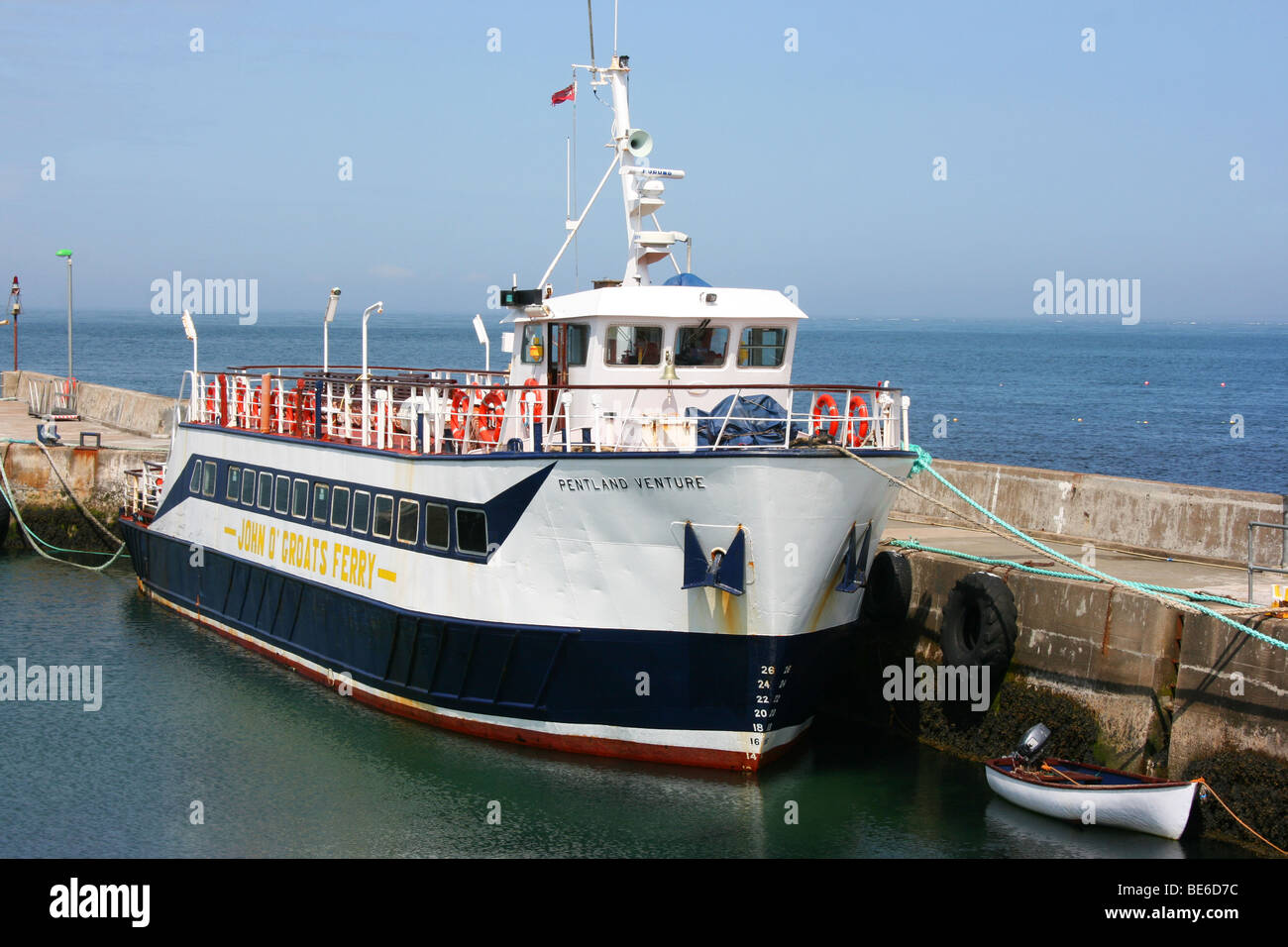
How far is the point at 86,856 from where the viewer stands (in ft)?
45.6

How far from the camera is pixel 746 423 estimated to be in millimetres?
15234

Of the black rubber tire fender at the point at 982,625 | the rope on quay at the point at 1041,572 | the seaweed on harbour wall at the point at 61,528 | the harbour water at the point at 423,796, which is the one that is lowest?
the harbour water at the point at 423,796

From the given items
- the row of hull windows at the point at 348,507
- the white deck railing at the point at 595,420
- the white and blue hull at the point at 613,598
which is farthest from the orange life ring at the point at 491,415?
the row of hull windows at the point at 348,507

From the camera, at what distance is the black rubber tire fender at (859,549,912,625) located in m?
17.7

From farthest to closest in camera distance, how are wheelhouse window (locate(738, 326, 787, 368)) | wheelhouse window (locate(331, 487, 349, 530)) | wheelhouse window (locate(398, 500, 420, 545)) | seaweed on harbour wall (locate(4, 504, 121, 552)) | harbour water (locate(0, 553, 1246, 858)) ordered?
seaweed on harbour wall (locate(4, 504, 121, 552)), wheelhouse window (locate(331, 487, 349, 530)), wheelhouse window (locate(738, 326, 787, 368)), wheelhouse window (locate(398, 500, 420, 545)), harbour water (locate(0, 553, 1246, 858))

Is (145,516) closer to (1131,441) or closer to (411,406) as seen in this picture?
(411,406)

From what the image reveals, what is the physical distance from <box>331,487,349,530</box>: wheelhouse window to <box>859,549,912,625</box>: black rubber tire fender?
7.56 m

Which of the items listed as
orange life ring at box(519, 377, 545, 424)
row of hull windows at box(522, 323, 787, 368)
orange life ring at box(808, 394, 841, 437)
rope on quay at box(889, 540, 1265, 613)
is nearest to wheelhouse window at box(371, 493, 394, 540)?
orange life ring at box(519, 377, 545, 424)

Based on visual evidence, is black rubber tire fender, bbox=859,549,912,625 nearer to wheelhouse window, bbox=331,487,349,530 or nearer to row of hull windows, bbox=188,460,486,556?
row of hull windows, bbox=188,460,486,556

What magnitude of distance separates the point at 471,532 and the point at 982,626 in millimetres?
6563

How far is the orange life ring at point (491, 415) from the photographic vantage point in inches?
669

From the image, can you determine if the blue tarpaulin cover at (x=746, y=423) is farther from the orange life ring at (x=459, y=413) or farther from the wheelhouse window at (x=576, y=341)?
the orange life ring at (x=459, y=413)

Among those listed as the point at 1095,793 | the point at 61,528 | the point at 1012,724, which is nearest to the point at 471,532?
the point at 1012,724

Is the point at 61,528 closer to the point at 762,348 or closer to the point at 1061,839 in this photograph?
the point at 762,348
